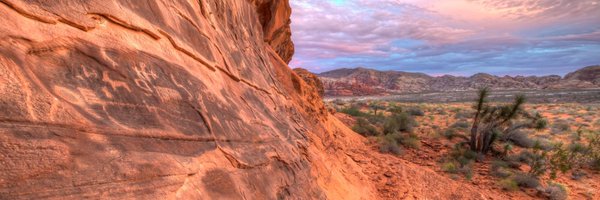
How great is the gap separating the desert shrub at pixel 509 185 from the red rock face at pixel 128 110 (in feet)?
24.7

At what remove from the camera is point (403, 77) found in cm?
12606

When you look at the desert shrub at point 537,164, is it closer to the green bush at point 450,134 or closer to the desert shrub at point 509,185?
the desert shrub at point 509,185

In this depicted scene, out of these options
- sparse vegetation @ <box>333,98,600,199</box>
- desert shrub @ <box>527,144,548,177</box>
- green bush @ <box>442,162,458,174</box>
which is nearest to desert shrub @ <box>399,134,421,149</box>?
sparse vegetation @ <box>333,98,600,199</box>

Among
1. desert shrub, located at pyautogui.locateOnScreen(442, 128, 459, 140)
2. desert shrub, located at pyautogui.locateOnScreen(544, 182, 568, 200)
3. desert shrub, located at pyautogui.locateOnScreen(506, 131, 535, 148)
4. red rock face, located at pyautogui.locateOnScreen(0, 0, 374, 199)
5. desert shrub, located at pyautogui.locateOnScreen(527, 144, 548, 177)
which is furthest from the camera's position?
desert shrub, located at pyautogui.locateOnScreen(442, 128, 459, 140)

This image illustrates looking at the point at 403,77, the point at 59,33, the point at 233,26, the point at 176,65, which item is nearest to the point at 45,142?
the point at 59,33

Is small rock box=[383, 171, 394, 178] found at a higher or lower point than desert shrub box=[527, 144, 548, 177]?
higher

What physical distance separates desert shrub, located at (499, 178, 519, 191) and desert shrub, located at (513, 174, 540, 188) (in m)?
0.19

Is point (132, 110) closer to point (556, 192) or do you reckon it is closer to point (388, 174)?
point (388, 174)

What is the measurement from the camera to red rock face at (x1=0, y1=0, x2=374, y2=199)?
1.96 m

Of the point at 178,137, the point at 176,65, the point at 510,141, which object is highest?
the point at 176,65

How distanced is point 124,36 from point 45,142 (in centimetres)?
125

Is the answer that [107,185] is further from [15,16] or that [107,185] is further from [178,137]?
[15,16]

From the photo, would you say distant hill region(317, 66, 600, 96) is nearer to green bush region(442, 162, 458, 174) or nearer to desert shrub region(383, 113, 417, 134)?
desert shrub region(383, 113, 417, 134)

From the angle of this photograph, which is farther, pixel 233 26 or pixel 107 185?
pixel 233 26
